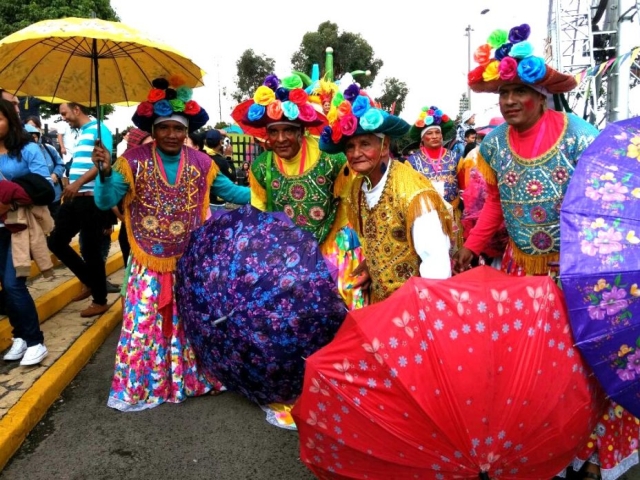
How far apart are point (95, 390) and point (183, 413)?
863 millimetres

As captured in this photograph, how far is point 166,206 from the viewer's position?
3697 millimetres

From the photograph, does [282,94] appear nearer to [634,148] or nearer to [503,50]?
[503,50]

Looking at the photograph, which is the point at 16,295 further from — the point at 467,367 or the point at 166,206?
the point at 467,367

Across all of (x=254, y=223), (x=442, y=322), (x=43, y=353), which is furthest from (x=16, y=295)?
(x=442, y=322)

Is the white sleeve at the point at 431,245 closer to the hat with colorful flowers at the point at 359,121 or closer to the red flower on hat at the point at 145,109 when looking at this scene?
the hat with colorful flowers at the point at 359,121

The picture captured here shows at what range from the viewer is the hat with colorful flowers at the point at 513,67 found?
2.57 m

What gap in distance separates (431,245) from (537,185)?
0.67 m

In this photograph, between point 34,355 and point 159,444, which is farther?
point 34,355

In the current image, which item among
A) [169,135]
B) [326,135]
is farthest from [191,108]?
[326,135]

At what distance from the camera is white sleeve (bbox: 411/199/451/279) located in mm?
2539

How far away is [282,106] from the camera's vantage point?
3.46 metres

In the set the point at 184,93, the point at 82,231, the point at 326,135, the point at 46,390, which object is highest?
the point at 184,93

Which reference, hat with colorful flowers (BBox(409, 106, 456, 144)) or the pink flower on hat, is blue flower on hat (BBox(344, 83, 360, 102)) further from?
hat with colorful flowers (BBox(409, 106, 456, 144))

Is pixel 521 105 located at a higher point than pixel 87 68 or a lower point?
lower
